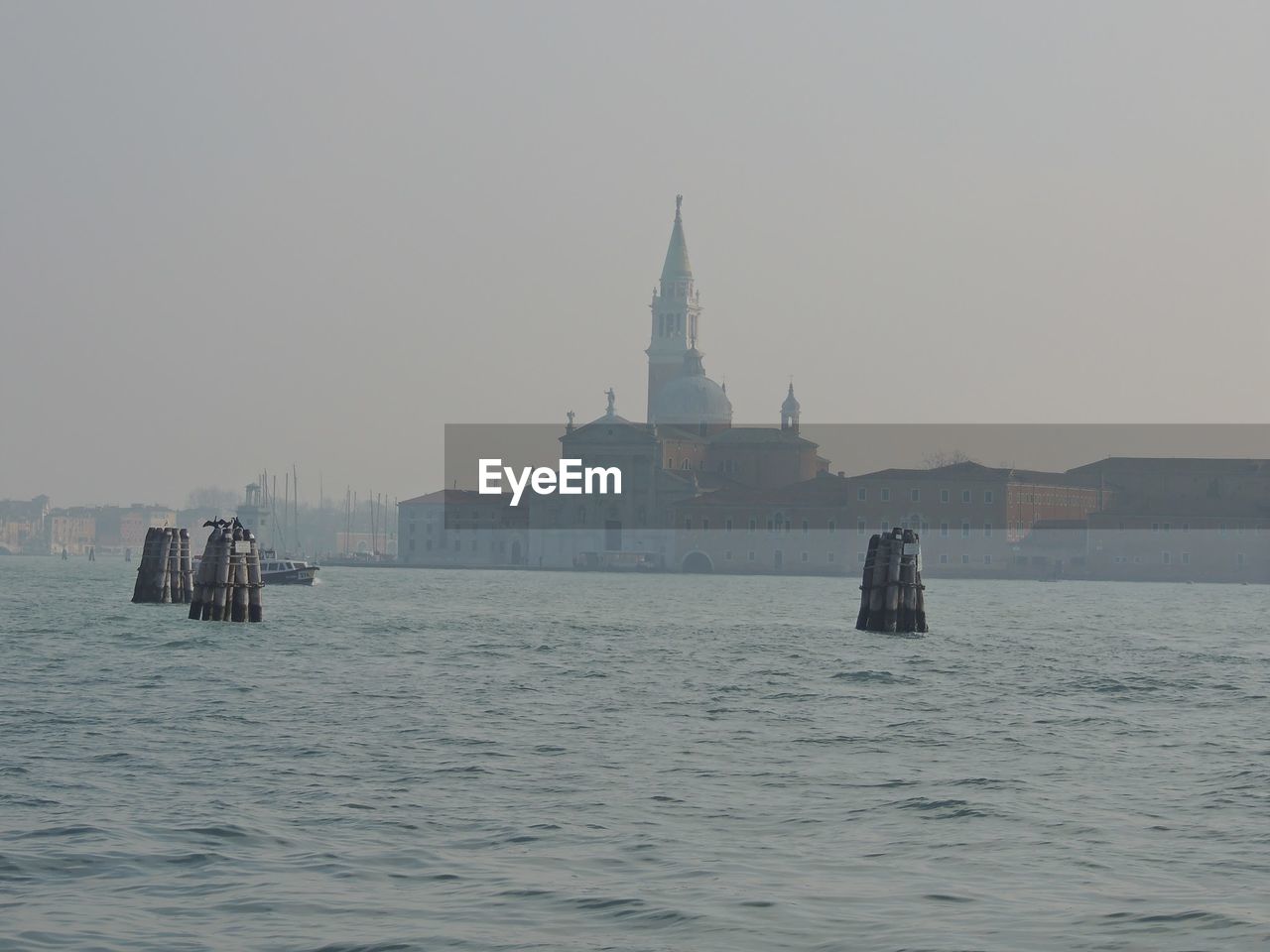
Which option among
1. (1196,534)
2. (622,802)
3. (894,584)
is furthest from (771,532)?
(622,802)

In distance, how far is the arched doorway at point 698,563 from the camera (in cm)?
11431

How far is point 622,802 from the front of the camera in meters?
14.1

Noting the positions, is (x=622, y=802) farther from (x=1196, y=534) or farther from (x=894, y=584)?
(x=1196, y=534)

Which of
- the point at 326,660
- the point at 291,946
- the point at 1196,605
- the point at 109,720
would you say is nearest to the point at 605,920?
the point at 291,946

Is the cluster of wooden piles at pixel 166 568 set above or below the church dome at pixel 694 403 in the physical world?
below

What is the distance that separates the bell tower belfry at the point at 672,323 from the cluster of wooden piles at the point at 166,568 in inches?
3430

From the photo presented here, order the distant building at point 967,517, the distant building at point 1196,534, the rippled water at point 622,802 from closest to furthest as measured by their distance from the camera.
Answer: the rippled water at point 622,802, the distant building at point 1196,534, the distant building at point 967,517

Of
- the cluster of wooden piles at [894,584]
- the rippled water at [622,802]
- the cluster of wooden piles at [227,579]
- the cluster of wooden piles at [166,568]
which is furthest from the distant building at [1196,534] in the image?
the rippled water at [622,802]

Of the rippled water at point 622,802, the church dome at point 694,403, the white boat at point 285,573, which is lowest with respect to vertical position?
the rippled water at point 622,802

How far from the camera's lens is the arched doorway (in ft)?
375

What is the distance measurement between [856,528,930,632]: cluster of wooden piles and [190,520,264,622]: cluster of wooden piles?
11.9m

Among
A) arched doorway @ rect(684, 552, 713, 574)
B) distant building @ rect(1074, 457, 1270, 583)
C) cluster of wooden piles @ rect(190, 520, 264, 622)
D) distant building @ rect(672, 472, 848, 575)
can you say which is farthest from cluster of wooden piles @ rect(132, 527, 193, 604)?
distant building @ rect(1074, 457, 1270, 583)

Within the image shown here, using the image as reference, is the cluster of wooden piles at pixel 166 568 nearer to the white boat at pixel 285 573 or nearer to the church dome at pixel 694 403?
the white boat at pixel 285 573

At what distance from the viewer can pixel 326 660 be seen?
29.1m
